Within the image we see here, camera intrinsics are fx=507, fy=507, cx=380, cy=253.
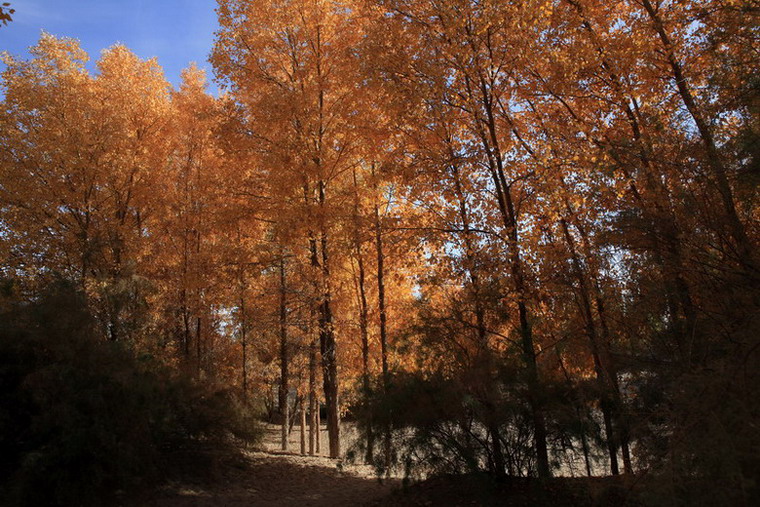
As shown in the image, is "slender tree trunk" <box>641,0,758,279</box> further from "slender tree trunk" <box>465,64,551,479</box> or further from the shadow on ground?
the shadow on ground

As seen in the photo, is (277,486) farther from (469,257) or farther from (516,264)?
(516,264)

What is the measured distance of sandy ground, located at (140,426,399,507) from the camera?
7512 mm

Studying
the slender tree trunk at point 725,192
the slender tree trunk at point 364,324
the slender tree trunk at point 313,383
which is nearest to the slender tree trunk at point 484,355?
the slender tree trunk at point 364,324

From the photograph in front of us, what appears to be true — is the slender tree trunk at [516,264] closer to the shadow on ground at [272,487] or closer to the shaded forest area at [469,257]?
the shaded forest area at [469,257]

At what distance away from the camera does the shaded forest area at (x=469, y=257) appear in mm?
5301

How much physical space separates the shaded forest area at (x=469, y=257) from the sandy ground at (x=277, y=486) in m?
0.55

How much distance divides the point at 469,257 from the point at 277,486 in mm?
5123

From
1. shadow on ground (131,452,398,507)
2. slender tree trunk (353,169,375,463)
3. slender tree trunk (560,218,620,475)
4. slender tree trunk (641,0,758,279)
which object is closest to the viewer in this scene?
slender tree trunk (641,0,758,279)

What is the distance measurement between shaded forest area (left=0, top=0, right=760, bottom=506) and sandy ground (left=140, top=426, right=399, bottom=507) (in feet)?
1.81

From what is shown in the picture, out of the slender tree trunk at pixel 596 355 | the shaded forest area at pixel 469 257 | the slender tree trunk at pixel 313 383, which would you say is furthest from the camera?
A: the slender tree trunk at pixel 313 383

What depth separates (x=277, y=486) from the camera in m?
8.65

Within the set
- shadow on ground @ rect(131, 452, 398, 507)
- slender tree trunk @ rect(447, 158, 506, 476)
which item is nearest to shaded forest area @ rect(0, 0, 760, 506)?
slender tree trunk @ rect(447, 158, 506, 476)

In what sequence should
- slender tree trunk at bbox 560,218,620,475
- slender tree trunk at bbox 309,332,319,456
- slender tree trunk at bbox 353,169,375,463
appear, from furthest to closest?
slender tree trunk at bbox 309,332,319,456 < slender tree trunk at bbox 353,169,375,463 < slender tree trunk at bbox 560,218,620,475

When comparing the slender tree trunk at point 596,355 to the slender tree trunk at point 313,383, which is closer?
the slender tree trunk at point 596,355
